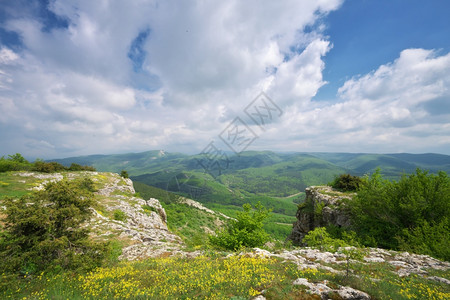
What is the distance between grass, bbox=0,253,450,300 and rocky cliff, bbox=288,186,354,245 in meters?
11.1

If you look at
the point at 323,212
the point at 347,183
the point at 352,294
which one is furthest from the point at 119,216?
the point at 347,183

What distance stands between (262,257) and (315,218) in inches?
661

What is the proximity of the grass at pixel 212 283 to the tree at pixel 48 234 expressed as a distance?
0.54 m

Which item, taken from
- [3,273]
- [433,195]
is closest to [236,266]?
[3,273]

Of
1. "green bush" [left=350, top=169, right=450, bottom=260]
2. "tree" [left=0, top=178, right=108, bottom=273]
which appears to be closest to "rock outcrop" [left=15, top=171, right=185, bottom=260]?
"tree" [left=0, top=178, right=108, bottom=273]

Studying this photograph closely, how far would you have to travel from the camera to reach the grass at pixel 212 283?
5863 mm

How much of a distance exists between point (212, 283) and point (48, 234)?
24.8ft

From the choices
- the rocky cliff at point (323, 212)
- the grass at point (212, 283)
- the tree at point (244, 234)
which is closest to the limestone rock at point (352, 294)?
the grass at point (212, 283)

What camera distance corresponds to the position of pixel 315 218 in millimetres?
22188

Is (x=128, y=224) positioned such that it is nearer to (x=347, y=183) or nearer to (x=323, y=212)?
(x=323, y=212)

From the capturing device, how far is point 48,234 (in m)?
7.03

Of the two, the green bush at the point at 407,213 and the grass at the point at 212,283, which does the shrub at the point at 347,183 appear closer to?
the green bush at the point at 407,213

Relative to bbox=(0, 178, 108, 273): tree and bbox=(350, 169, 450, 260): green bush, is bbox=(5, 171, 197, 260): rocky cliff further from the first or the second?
bbox=(350, 169, 450, 260): green bush

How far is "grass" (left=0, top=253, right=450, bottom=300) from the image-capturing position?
5.86 m
